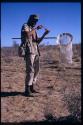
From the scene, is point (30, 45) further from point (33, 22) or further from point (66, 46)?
point (66, 46)

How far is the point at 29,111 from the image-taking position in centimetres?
702

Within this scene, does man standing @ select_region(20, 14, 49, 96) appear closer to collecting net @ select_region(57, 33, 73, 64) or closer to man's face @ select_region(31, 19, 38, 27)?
man's face @ select_region(31, 19, 38, 27)

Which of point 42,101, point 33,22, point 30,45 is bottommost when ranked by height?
point 42,101

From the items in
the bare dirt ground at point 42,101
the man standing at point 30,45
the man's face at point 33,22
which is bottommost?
the bare dirt ground at point 42,101

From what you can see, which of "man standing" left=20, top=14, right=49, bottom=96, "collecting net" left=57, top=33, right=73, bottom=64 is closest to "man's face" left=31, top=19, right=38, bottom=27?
"man standing" left=20, top=14, right=49, bottom=96

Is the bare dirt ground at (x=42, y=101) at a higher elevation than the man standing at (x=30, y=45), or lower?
lower

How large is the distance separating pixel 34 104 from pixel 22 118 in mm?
943

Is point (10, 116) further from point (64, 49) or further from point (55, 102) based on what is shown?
point (64, 49)

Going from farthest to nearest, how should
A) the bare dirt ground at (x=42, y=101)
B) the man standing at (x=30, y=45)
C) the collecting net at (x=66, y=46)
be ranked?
the collecting net at (x=66, y=46), the man standing at (x=30, y=45), the bare dirt ground at (x=42, y=101)

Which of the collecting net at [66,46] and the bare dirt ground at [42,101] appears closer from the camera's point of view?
the bare dirt ground at [42,101]

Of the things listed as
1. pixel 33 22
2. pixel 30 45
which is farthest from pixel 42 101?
pixel 33 22

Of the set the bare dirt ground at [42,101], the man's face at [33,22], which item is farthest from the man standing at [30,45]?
the bare dirt ground at [42,101]

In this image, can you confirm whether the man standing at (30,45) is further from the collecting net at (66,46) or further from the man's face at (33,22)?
the collecting net at (66,46)

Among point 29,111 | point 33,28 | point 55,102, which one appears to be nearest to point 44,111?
point 29,111
